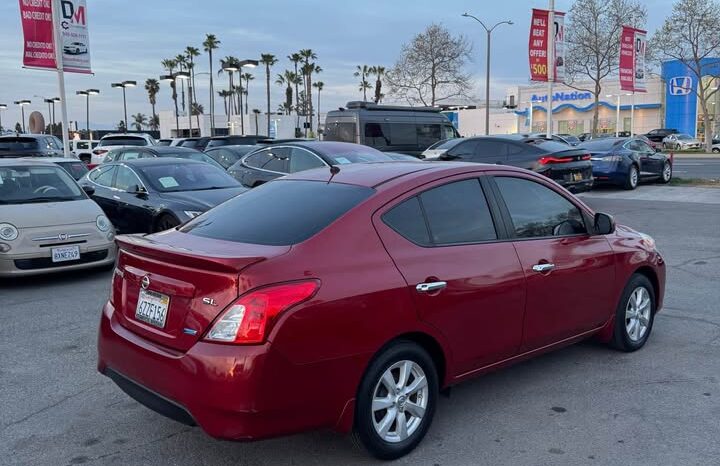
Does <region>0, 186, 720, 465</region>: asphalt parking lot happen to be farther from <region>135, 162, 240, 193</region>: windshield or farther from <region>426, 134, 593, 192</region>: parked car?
<region>426, 134, 593, 192</region>: parked car

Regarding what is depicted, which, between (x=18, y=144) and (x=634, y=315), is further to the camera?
(x=18, y=144)

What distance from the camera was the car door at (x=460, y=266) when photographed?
372 cm

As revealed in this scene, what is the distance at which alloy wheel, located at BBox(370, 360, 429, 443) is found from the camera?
3594 millimetres

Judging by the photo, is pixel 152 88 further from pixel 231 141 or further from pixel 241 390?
pixel 241 390

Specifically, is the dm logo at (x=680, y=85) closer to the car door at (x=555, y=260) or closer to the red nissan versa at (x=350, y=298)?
the car door at (x=555, y=260)

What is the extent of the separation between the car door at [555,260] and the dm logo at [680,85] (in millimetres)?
56863

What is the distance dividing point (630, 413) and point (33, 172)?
8.07 metres

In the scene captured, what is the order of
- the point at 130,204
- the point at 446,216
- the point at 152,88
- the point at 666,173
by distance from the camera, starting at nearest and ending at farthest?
the point at 446,216, the point at 130,204, the point at 666,173, the point at 152,88

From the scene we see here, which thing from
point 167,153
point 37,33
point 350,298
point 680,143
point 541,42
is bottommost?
point 350,298

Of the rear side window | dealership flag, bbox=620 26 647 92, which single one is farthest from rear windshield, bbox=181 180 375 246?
dealership flag, bbox=620 26 647 92

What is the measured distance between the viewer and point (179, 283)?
3.41 metres

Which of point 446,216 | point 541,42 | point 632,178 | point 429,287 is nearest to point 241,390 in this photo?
point 429,287

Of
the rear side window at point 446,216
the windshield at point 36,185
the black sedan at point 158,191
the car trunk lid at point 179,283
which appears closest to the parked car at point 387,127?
the black sedan at point 158,191

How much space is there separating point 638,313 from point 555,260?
54.8 inches
